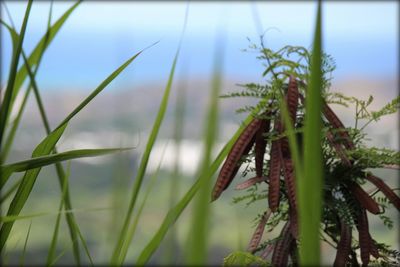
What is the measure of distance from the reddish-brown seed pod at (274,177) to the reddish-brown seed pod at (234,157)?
0.04 m

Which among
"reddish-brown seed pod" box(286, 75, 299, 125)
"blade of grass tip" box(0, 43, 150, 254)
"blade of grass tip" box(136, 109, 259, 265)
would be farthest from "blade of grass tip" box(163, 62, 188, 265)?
"reddish-brown seed pod" box(286, 75, 299, 125)

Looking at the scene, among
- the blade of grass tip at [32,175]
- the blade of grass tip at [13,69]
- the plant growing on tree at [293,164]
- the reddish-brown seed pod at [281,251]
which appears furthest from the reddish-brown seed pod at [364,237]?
the blade of grass tip at [13,69]

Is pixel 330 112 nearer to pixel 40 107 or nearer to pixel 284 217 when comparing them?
pixel 284 217

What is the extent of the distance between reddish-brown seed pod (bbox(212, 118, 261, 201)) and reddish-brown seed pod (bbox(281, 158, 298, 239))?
62 mm

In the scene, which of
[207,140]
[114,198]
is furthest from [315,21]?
[114,198]

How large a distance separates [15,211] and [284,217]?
1.44 ft

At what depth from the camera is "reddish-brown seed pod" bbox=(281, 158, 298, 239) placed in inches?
34.3

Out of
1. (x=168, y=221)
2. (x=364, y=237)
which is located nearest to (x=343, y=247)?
(x=364, y=237)

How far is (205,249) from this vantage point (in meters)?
0.44

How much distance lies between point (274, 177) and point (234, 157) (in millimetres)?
67

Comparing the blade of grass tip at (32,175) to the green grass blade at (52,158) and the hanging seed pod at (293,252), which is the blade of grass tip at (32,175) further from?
the hanging seed pod at (293,252)

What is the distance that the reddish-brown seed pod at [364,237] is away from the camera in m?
0.92

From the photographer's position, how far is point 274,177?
2.93ft

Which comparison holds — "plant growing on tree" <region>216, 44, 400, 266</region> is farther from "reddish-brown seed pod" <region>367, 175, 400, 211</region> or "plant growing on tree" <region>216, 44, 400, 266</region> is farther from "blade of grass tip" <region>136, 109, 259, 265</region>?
"blade of grass tip" <region>136, 109, 259, 265</region>
